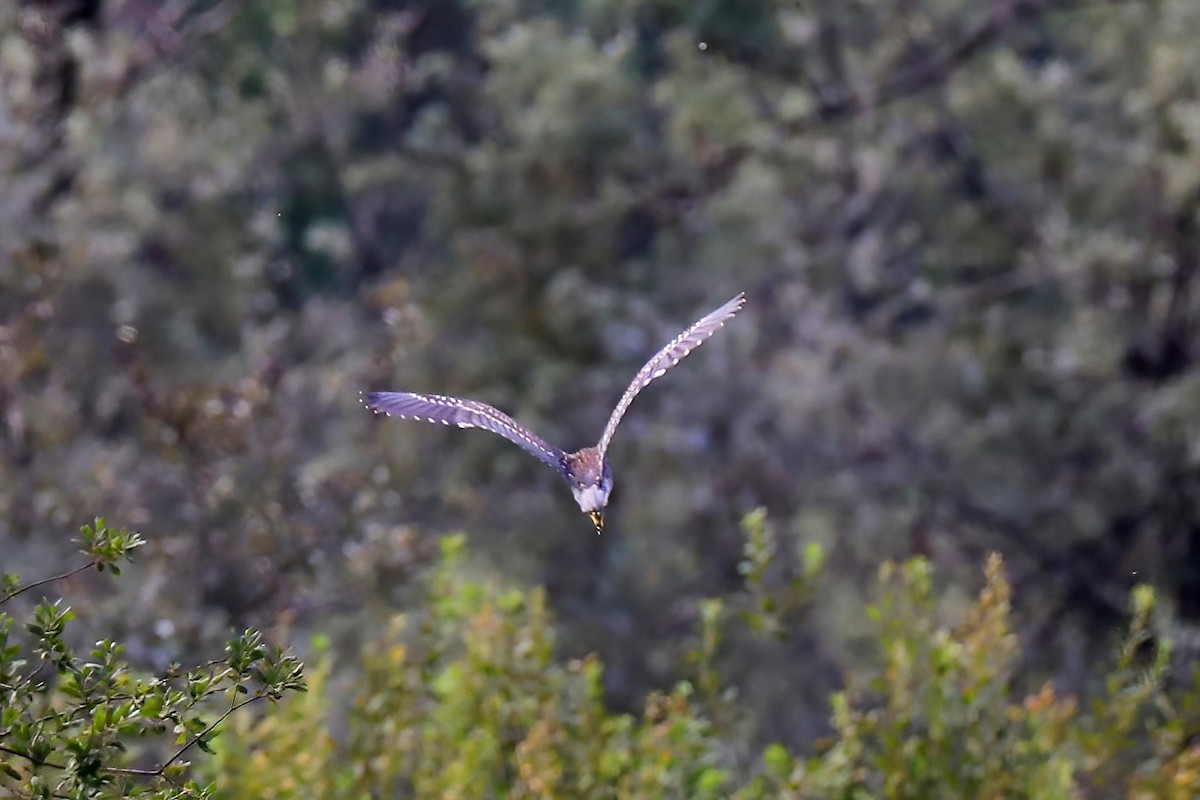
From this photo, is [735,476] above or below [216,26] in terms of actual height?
below

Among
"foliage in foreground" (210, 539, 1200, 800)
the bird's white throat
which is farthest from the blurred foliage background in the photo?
the bird's white throat

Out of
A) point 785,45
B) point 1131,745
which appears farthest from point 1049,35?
point 1131,745

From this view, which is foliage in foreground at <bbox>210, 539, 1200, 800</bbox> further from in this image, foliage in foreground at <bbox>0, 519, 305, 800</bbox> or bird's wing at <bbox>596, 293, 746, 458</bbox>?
foliage in foreground at <bbox>0, 519, 305, 800</bbox>

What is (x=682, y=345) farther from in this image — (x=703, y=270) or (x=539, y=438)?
(x=703, y=270)

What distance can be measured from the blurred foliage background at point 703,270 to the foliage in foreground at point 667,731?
21.6ft

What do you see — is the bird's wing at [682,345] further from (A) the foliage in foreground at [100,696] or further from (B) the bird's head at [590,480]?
(A) the foliage in foreground at [100,696]

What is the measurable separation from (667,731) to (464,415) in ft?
5.77

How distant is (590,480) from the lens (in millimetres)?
3908

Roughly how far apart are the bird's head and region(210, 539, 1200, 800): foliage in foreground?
1491mm

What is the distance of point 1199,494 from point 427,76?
7.22 m

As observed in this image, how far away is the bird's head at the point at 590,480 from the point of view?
380 cm

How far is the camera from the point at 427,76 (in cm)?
1727

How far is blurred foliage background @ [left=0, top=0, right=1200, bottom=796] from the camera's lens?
46.5ft

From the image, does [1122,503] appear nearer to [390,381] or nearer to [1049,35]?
[1049,35]
